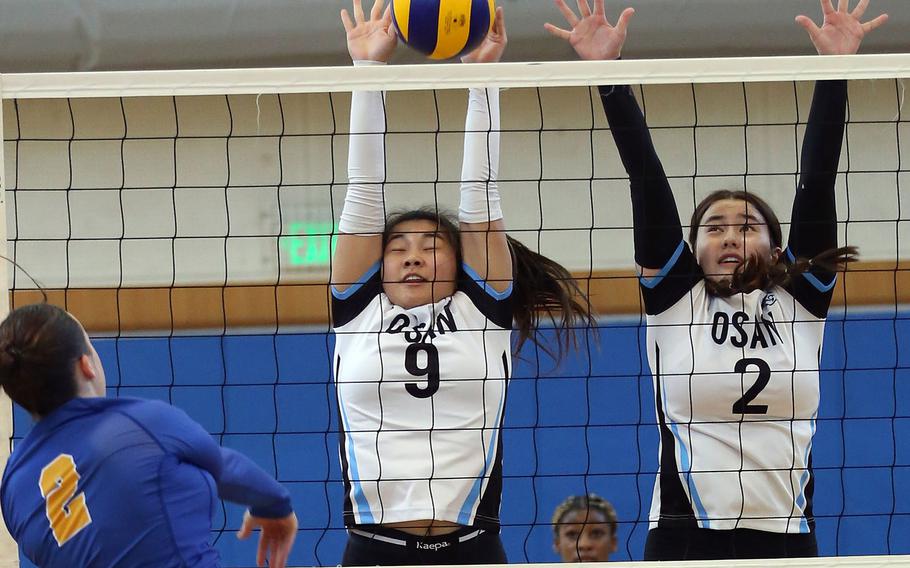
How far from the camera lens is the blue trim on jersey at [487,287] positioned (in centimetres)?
287

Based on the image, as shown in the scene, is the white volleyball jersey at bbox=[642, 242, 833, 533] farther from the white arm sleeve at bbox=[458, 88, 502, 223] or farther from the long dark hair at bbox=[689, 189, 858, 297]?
the white arm sleeve at bbox=[458, 88, 502, 223]

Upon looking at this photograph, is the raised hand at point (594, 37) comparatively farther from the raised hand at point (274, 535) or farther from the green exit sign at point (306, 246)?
the green exit sign at point (306, 246)

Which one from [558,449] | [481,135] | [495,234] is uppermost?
[481,135]

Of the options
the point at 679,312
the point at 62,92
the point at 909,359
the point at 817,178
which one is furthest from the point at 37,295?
the point at 909,359

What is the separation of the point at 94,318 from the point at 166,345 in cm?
31

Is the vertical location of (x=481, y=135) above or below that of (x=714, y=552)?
above

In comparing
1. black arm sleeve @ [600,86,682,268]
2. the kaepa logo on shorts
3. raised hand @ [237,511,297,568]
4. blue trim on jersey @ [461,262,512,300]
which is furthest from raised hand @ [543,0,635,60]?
raised hand @ [237,511,297,568]

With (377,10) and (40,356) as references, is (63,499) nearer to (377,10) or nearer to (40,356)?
(40,356)

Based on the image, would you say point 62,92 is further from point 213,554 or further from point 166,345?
point 166,345

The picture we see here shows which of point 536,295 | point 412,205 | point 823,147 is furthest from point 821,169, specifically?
point 412,205

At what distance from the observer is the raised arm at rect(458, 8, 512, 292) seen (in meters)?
2.87

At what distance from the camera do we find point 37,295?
179 inches

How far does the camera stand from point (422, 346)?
110 inches

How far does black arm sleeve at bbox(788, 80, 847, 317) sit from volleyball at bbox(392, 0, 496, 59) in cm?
85
